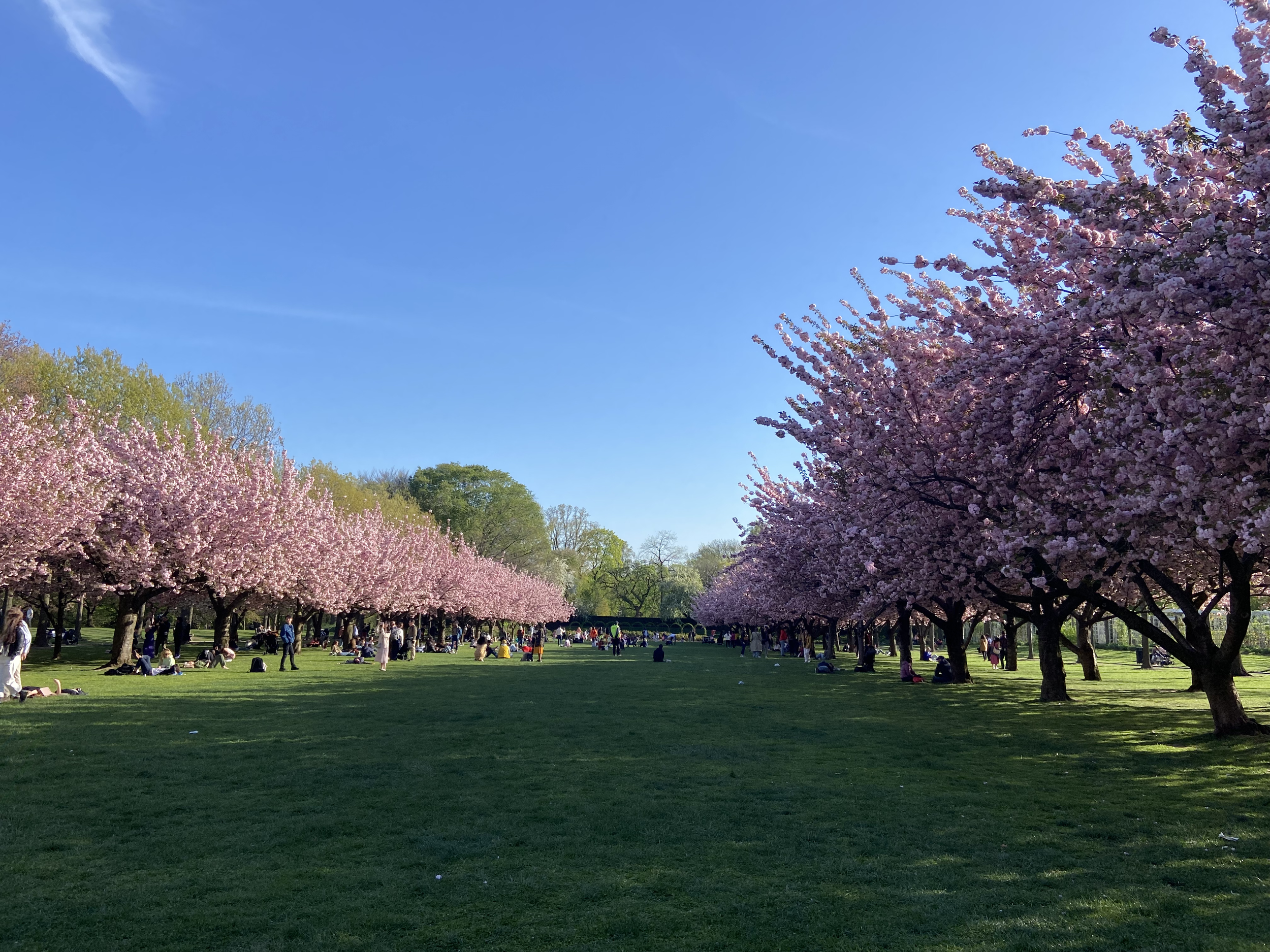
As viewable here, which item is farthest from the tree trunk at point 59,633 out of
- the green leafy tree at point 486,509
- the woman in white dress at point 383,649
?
the green leafy tree at point 486,509

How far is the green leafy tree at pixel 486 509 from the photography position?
93.9 metres

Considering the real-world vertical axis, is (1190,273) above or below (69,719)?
above

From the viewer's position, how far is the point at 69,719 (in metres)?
16.3

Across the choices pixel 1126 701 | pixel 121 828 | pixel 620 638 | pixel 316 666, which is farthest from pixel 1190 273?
pixel 620 638

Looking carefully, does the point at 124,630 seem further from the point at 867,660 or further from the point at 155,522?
the point at 867,660

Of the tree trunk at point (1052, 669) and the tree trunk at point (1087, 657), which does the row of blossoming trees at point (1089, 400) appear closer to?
the tree trunk at point (1052, 669)

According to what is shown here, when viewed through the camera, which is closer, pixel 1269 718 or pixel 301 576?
pixel 1269 718

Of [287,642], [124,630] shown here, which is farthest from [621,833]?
[287,642]

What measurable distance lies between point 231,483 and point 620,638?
30.4 m

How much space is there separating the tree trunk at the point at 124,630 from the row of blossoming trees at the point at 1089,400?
2511 cm

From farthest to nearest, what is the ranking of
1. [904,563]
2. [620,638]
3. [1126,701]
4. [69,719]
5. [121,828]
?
[620,638], [1126,701], [904,563], [69,719], [121,828]

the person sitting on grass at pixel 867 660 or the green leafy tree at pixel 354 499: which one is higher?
the green leafy tree at pixel 354 499

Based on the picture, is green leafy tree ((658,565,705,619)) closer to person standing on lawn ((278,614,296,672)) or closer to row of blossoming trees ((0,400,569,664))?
row of blossoming trees ((0,400,569,664))

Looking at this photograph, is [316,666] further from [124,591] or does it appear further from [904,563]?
[904,563]
